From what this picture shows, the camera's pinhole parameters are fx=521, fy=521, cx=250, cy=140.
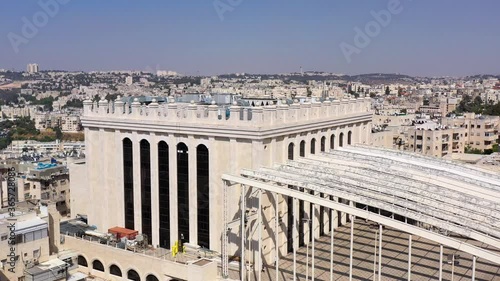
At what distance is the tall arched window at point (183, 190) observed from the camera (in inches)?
1109

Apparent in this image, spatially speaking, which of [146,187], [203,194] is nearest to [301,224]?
[203,194]

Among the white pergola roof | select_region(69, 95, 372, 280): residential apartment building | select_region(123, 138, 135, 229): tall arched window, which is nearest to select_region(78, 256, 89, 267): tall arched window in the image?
select_region(69, 95, 372, 280): residential apartment building

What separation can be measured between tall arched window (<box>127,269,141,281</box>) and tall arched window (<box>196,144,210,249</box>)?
364cm

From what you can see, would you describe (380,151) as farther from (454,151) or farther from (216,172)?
(454,151)

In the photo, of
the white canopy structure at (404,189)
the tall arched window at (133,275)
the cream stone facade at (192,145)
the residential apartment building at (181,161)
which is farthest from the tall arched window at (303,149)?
the tall arched window at (133,275)

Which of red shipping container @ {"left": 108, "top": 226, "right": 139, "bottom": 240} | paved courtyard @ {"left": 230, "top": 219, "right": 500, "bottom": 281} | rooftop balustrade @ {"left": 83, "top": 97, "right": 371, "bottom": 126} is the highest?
rooftop balustrade @ {"left": 83, "top": 97, "right": 371, "bottom": 126}

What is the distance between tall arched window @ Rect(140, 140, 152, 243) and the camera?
97.5 feet

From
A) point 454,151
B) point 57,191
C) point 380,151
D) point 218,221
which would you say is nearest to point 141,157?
point 218,221

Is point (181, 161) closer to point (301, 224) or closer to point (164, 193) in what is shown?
point (164, 193)

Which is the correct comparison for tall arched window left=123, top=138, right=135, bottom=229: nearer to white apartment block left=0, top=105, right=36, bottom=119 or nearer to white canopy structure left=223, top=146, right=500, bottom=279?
white canopy structure left=223, top=146, right=500, bottom=279

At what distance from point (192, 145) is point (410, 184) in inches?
444

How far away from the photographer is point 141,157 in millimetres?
29953

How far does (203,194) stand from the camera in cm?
2775

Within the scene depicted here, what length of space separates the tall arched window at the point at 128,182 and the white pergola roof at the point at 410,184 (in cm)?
861
